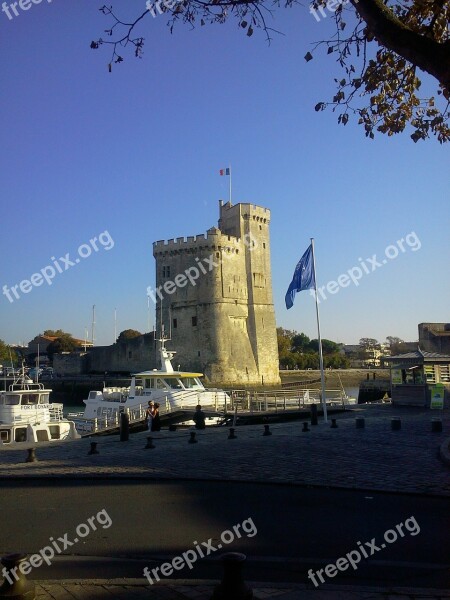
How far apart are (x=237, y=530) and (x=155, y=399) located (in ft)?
71.1

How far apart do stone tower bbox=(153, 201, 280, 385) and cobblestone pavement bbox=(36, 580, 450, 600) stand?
193 feet

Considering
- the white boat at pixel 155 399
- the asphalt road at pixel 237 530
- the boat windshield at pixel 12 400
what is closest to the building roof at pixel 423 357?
the white boat at pixel 155 399

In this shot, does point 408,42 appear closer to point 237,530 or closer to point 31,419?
point 237,530

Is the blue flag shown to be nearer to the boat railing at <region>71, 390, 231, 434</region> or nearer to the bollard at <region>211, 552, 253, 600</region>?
the boat railing at <region>71, 390, 231, 434</region>

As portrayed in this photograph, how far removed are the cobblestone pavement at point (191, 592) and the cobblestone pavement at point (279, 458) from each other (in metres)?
3.86

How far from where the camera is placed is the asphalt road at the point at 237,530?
482 cm

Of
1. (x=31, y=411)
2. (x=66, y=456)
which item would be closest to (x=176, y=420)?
(x=31, y=411)

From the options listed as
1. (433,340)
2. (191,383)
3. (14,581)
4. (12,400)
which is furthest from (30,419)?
(433,340)

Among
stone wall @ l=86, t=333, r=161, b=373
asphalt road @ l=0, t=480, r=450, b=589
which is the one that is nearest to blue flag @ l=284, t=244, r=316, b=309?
asphalt road @ l=0, t=480, r=450, b=589

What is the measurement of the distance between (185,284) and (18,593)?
62556 mm

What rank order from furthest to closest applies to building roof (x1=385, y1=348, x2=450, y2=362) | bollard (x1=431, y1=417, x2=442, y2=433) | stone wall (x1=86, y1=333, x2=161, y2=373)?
1. stone wall (x1=86, y1=333, x2=161, y2=373)
2. building roof (x1=385, y1=348, x2=450, y2=362)
3. bollard (x1=431, y1=417, x2=442, y2=433)

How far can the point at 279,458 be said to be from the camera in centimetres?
1092

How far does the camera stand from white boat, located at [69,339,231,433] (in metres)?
26.9

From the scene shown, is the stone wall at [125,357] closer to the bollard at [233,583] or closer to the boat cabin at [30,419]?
the boat cabin at [30,419]
